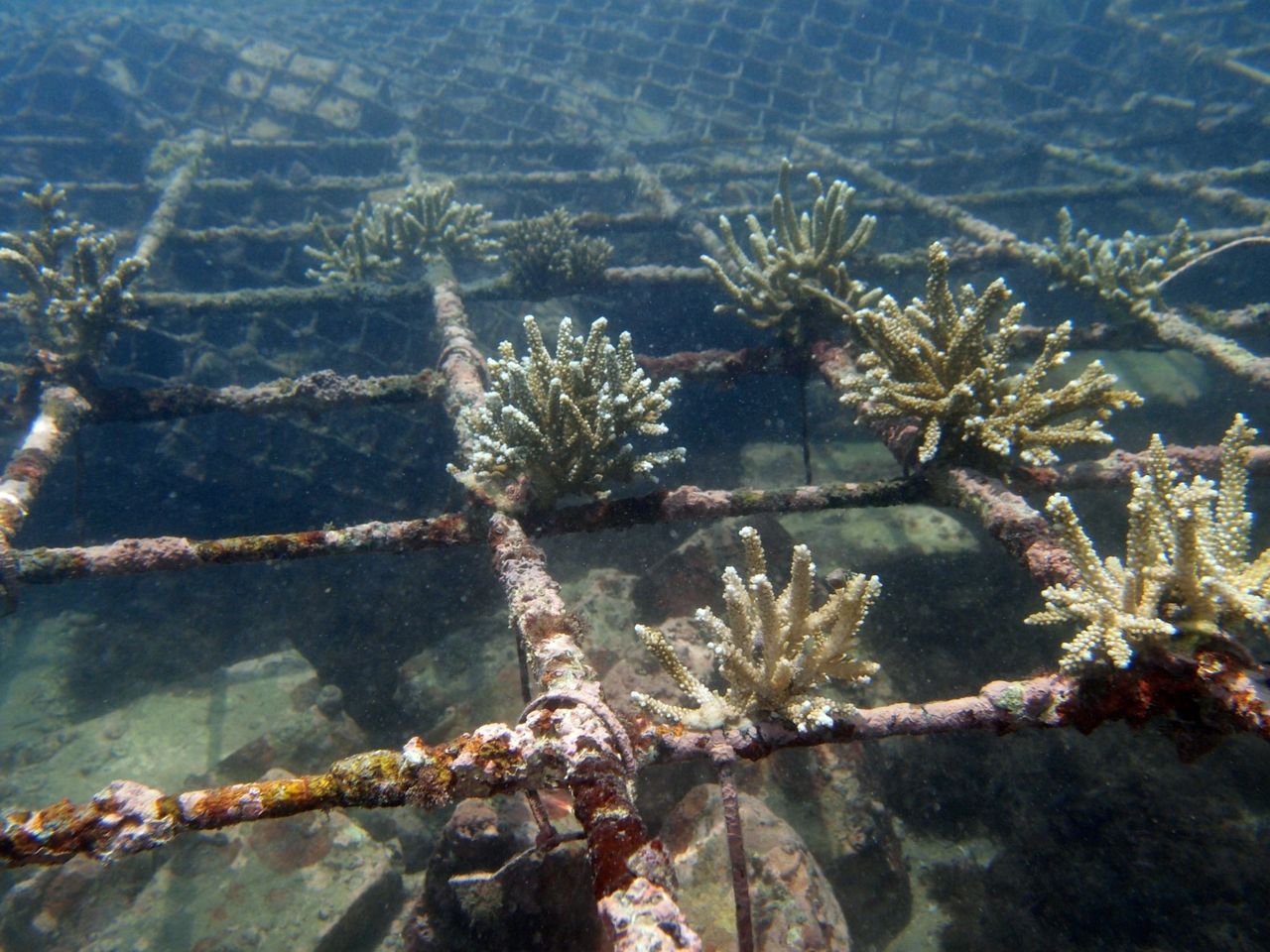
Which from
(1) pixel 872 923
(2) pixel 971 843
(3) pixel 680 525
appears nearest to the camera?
(1) pixel 872 923

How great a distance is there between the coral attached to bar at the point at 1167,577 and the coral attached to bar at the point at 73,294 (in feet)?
21.0

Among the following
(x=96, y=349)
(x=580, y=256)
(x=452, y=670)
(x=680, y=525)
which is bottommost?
(x=452, y=670)

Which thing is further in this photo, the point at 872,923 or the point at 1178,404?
A: the point at 1178,404

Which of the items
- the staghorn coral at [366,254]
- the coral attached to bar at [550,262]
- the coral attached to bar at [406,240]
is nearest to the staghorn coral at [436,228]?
the coral attached to bar at [406,240]

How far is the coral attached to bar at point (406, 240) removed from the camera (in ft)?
22.6

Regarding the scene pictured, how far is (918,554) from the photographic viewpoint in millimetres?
4781

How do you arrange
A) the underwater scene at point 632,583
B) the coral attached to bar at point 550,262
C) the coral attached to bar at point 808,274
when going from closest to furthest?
the underwater scene at point 632,583
the coral attached to bar at point 808,274
the coral attached to bar at point 550,262

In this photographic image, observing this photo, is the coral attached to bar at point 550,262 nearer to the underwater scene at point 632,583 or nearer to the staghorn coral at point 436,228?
the underwater scene at point 632,583

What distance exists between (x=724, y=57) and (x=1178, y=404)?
12234mm

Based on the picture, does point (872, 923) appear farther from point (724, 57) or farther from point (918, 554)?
point (724, 57)

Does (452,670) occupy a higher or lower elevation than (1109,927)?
higher

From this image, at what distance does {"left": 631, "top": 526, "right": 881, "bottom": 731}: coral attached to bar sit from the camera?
2.27 metres

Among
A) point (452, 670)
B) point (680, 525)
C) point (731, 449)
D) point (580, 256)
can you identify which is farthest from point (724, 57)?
point (452, 670)

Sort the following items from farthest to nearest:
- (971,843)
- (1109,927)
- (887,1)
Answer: (887,1) → (971,843) → (1109,927)
